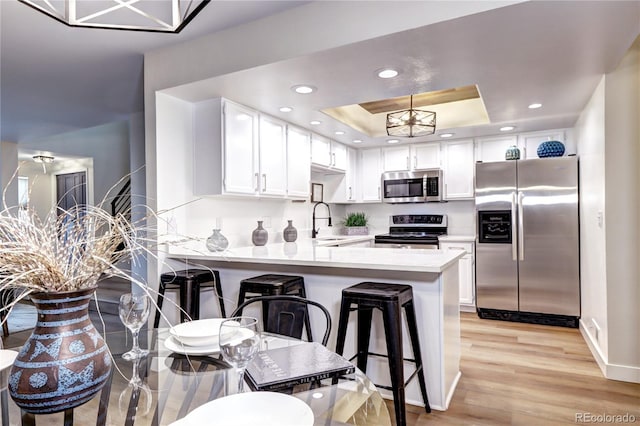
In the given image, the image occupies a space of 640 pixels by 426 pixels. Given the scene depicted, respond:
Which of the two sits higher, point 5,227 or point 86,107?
point 86,107

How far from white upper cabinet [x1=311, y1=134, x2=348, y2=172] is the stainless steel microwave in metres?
0.65

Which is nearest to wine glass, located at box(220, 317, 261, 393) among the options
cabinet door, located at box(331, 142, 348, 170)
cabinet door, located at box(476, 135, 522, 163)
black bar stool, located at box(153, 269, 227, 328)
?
black bar stool, located at box(153, 269, 227, 328)

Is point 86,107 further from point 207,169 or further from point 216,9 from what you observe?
point 216,9

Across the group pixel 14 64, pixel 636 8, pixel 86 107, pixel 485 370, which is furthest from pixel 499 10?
pixel 86 107

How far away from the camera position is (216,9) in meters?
2.42

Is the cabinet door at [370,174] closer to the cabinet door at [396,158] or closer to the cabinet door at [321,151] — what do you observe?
the cabinet door at [396,158]

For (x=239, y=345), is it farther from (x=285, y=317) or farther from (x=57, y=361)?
(x=285, y=317)

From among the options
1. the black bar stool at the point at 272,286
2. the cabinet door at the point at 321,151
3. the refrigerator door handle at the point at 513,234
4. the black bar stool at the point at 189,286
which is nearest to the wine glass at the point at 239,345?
the black bar stool at the point at 272,286

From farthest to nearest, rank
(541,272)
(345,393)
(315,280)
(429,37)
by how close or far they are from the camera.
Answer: (541,272), (315,280), (429,37), (345,393)

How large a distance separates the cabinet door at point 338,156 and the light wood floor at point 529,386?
2.57m

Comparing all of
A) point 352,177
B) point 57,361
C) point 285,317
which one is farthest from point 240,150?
point 57,361

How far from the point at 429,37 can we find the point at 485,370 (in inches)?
91.5

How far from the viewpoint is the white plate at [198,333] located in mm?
1412

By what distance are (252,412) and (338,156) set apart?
442cm
